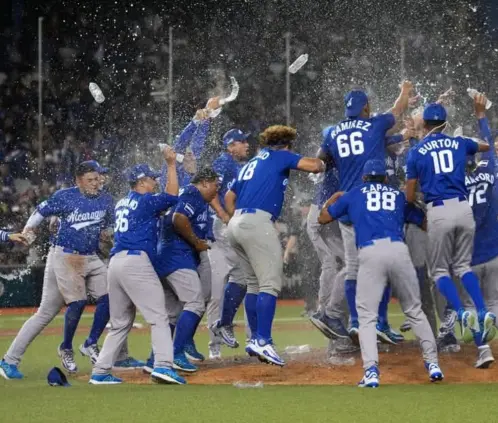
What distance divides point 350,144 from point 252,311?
1876 millimetres

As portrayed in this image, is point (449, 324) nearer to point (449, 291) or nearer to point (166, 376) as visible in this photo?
point (449, 291)

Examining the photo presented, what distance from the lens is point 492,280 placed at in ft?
36.3

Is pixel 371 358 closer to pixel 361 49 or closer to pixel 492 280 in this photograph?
pixel 492 280

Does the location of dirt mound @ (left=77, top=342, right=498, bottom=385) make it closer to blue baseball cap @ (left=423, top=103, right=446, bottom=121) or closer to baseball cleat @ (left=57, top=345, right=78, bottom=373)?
baseball cleat @ (left=57, top=345, right=78, bottom=373)

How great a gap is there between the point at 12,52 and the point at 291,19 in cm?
794

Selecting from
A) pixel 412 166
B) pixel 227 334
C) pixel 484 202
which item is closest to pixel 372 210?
pixel 412 166

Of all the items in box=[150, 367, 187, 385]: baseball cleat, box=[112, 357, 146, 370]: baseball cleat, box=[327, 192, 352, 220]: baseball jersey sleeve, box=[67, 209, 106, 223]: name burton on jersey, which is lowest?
box=[112, 357, 146, 370]: baseball cleat

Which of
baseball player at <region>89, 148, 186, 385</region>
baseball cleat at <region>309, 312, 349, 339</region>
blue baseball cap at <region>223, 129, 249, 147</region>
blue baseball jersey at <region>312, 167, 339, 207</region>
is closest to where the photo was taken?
baseball player at <region>89, 148, 186, 385</region>

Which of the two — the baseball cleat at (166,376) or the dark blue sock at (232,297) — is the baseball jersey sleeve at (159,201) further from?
the dark blue sock at (232,297)

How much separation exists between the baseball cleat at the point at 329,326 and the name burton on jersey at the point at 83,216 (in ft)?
8.21

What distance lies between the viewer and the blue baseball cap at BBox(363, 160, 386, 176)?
957 cm

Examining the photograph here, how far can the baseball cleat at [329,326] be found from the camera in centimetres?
1079

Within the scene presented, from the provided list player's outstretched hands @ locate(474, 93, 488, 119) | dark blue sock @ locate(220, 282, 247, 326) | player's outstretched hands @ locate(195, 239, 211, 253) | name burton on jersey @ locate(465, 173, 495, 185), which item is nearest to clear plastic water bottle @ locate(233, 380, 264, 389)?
player's outstretched hands @ locate(195, 239, 211, 253)

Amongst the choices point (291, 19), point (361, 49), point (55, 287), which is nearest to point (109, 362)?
point (55, 287)
